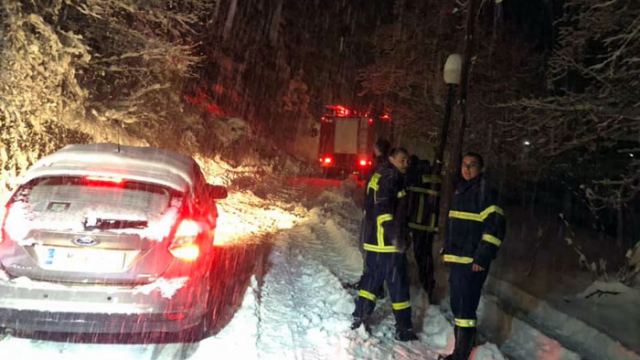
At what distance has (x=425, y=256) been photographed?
7.22 meters

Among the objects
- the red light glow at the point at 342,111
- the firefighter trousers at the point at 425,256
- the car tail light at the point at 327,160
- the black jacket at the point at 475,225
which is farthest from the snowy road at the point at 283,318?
the red light glow at the point at 342,111

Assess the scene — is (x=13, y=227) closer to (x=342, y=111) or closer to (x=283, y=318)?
(x=283, y=318)

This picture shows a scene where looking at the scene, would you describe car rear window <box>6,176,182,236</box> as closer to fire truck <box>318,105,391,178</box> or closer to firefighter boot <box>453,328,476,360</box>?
firefighter boot <box>453,328,476,360</box>

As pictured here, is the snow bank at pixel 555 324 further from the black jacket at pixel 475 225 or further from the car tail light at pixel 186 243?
the car tail light at pixel 186 243

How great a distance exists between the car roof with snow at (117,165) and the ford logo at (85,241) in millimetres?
581

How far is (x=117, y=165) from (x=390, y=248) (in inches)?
102

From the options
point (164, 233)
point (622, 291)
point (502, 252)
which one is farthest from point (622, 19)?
point (164, 233)

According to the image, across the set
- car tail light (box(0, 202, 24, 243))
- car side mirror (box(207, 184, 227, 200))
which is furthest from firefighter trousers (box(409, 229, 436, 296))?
car tail light (box(0, 202, 24, 243))

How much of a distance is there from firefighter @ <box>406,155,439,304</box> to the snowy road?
0.38m

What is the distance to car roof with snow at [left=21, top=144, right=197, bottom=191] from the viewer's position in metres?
4.64

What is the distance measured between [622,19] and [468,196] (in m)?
3.76

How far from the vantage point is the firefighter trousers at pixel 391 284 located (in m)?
5.55

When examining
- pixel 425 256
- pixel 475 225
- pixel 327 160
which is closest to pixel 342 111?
pixel 327 160

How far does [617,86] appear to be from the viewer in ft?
23.2
